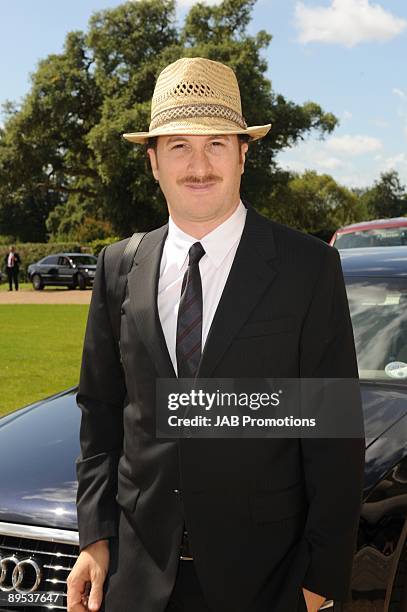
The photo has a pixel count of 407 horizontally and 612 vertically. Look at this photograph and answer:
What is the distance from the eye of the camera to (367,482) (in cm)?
266

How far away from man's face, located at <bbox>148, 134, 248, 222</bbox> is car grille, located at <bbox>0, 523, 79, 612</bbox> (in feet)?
3.80

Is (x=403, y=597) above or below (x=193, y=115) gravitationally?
below

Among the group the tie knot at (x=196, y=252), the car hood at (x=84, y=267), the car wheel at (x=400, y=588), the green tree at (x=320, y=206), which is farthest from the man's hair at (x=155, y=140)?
the green tree at (x=320, y=206)

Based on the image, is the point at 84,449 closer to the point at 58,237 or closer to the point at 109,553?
the point at 109,553

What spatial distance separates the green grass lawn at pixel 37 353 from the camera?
948 cm

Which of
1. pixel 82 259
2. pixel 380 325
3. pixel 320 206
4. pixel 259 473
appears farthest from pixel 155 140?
pixel 320 206

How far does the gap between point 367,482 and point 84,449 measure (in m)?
1.00

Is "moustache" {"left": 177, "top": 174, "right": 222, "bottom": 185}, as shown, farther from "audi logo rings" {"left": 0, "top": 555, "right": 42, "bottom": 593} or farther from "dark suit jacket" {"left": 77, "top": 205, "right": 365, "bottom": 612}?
"audi logo rings" {"left": 0, "top": 555, "right": 42, "bottom": 593}

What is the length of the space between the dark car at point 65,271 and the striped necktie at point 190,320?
1250 inches

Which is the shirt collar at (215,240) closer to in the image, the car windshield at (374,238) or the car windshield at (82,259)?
the car windshield at (374,238)

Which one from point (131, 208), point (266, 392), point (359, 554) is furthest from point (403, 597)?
point (131, 208)

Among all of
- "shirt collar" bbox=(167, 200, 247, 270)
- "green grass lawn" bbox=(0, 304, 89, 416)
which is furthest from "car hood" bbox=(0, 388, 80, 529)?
"green grass lawn" bbox=(0, 304, 89, 416)

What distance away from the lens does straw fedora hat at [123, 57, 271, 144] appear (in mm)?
2066

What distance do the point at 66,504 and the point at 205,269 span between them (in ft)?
3.28
